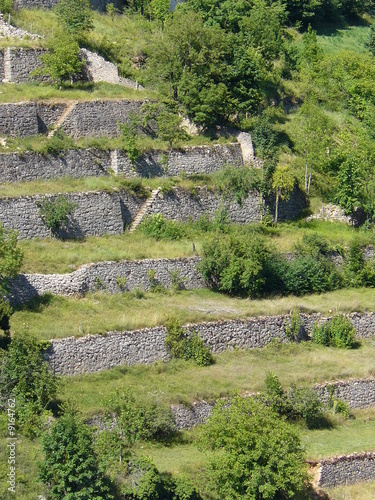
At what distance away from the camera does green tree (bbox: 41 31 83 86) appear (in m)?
51.1

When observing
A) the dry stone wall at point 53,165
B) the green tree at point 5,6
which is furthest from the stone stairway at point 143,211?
the green tree at point 5,6

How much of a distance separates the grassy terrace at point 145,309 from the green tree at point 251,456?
5.91m

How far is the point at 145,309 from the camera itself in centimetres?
4128

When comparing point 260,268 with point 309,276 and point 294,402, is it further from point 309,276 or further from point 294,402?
point 294,402

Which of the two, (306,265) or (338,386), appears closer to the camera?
(338,386)

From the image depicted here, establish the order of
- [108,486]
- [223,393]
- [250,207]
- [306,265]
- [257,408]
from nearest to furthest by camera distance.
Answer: [108,486], [257,408], [223,393], [306,265], [250,207]

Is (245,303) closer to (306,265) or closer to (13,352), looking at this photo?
(306,265)

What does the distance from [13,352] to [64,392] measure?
84.7 inches

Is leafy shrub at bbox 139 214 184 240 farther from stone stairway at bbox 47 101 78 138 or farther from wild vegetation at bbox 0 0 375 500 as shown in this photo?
stone stairway at bbox 47 101 78 138

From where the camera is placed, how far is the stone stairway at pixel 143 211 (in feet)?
154

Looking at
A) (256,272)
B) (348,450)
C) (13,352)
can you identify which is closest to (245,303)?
(256,272)

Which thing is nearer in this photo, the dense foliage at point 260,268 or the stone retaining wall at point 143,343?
the stone retaining wall at point 143,343

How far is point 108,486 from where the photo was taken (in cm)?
3300

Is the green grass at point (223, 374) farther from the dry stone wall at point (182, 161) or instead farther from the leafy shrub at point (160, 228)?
the dry stone wall at point (182, 161)
